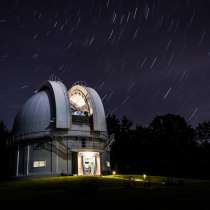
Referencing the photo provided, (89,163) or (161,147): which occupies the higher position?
(161,147)

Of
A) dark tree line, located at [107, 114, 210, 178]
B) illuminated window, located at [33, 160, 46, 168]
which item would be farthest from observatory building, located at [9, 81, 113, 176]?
dark tree line, located at [107, 114, 210, 178]

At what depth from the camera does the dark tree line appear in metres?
39.4

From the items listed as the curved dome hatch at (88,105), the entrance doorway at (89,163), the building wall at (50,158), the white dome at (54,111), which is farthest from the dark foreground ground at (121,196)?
the curved dome hatch at (88,105)

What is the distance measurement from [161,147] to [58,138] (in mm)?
23912

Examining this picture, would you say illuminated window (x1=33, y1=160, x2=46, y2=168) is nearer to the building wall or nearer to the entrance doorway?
the building wall

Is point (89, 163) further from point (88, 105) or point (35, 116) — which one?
point (35, 116)

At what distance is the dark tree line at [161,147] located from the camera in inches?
1553

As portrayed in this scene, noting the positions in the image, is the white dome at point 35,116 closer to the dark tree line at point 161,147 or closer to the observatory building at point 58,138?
the observatory building at point 58,138

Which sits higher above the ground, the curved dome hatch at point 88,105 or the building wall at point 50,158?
the curved dome hatch at point 88,105

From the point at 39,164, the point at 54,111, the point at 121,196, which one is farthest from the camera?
the point at 54,111

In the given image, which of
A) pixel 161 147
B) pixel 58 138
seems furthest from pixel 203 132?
pixel 58 138

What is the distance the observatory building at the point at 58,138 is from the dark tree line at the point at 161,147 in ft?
34.7

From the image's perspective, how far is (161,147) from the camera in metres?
49.2

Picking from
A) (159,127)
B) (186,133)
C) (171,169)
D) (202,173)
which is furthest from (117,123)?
Result: (202,173)
